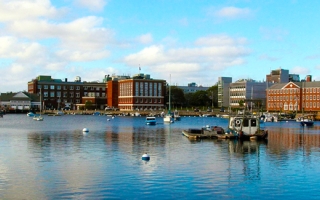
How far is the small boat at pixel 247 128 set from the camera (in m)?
65.4

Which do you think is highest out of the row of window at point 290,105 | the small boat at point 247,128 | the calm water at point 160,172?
the row of window at point 290,105

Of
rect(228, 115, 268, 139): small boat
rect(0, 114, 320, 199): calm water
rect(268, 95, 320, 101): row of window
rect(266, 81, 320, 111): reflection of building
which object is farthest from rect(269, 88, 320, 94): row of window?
rect(0, 114, 320, 199): calm water

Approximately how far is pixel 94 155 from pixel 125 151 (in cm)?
506

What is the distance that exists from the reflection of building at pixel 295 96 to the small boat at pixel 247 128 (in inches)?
4068

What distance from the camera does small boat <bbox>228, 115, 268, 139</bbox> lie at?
65.4m

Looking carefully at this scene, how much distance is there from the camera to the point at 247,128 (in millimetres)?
66500

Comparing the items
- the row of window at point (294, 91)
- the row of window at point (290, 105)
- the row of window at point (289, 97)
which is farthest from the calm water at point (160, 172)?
the row of window at point (290, 105)

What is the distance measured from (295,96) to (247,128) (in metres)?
108

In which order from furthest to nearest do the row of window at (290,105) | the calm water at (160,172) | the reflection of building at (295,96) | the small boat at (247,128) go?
the row of window at (290,105) → the reflection of building at (295,96) → the small boat at (247,128) → the calm water at (160,172)

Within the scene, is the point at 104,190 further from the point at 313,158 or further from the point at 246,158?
the point at 313,158

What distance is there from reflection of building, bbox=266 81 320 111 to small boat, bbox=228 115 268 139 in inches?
4068

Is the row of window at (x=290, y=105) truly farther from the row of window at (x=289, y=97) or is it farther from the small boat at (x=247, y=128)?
the small boat at (x=247, y=128)

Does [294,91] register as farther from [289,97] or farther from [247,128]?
[247,128]

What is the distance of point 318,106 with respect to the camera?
6393 inches
